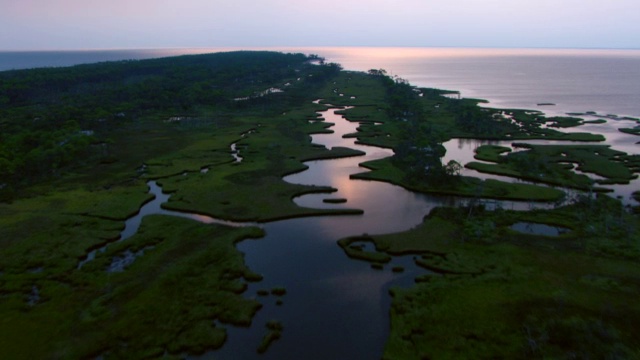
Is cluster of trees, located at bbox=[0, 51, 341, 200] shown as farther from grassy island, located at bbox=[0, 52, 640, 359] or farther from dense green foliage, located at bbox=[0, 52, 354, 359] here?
grassy island, located at bbox=[0, 52, 640, 359]

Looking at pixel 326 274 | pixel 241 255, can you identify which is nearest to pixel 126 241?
pixel 241 255

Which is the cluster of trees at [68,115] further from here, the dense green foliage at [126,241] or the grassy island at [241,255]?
the grassy island at [241,255]

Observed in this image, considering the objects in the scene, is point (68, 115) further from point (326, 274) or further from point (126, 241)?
point (326, 274)

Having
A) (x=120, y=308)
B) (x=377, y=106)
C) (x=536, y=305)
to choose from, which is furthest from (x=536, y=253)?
(x=377, y=106)

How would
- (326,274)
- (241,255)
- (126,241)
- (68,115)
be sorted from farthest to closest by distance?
(68,115) < (126,241) < (241,255) < (326,274)

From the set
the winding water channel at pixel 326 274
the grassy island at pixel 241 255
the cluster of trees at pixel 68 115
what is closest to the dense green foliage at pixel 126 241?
the grassy island at pixel 241 255

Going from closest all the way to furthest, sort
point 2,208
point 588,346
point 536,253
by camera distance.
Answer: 1. point 588,346
2. point 536,253
3. point 2,208

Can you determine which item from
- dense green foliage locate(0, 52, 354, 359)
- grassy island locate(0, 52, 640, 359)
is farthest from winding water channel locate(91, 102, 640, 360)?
dense green foliage locate(0, 52, 354, 359)

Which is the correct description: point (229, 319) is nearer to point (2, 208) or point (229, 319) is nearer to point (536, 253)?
point (536, 253)
